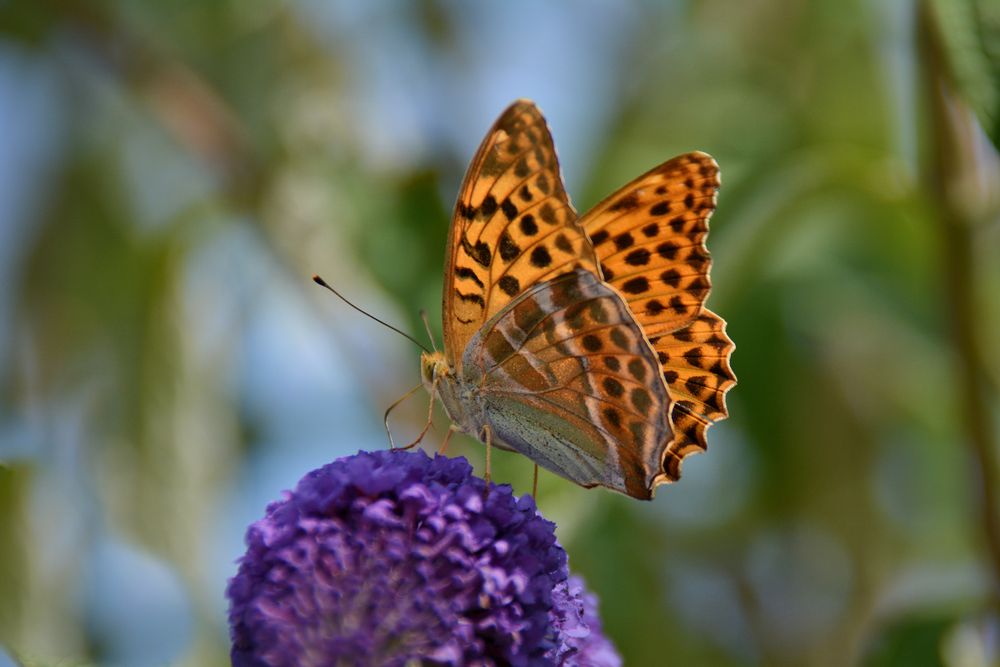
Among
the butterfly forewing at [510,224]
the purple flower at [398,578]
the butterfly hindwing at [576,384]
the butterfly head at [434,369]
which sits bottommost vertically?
the purple flower at [398,578]

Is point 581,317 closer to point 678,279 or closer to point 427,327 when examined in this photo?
point 678,279

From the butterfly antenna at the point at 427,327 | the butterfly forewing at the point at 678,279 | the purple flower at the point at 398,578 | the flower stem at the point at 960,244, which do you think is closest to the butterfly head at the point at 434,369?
the butterfly antenna at the point at 427,327

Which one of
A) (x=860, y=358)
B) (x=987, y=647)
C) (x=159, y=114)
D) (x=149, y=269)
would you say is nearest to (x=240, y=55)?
(x=159, y=114)

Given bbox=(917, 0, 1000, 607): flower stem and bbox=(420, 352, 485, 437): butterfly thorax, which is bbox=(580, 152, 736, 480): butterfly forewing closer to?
bbox=(420, 352, 485, 437): butterfly thorax

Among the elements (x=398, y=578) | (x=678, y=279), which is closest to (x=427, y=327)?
(x=678, y=279)

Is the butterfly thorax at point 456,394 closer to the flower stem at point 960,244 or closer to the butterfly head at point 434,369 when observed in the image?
the butterfly head at point 434,369

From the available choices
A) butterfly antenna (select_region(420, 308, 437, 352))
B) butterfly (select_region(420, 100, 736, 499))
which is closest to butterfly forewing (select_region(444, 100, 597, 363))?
butterfly (select_region(420, 100, 736, 499))
